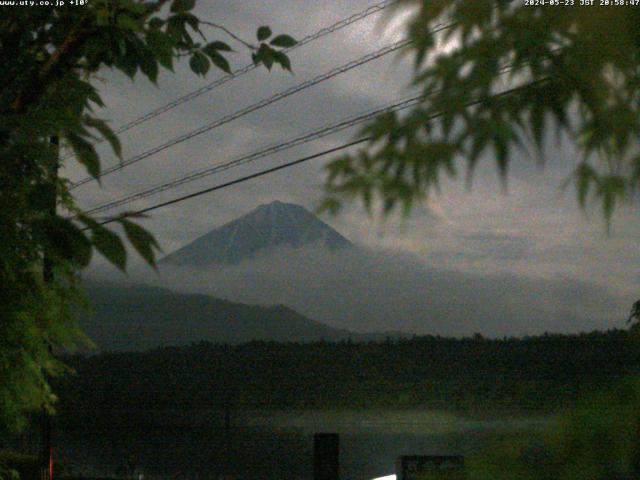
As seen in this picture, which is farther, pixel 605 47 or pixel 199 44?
pixel 199 44

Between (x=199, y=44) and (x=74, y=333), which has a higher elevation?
(x=199, y=44)

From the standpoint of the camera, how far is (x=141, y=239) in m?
1.43

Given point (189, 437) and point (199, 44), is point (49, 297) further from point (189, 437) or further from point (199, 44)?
point (189, 437)

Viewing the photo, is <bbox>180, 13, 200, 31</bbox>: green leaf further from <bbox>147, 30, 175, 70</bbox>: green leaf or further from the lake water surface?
the lake water surface

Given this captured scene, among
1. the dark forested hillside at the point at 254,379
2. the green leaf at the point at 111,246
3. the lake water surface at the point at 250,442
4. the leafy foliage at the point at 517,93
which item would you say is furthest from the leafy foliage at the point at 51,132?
the dark forested hillside at the point at 254,379

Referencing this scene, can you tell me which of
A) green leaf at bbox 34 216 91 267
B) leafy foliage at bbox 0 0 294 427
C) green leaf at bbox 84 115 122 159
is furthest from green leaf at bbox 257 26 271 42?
green leaf at bbox 34 216 91 267

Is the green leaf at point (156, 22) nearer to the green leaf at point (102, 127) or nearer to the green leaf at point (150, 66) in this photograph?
the green leaf at point (150, 66)

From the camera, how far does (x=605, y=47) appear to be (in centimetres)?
80

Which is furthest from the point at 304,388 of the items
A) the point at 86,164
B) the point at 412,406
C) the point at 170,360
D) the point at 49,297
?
the point at 86,164

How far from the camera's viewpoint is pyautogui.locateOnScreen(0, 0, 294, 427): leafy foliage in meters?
1.56

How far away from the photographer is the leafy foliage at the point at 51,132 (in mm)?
1558

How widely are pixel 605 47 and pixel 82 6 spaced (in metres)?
2.42

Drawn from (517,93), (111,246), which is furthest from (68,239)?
(517,93)

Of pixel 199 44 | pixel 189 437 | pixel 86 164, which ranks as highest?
pixel 199 44
